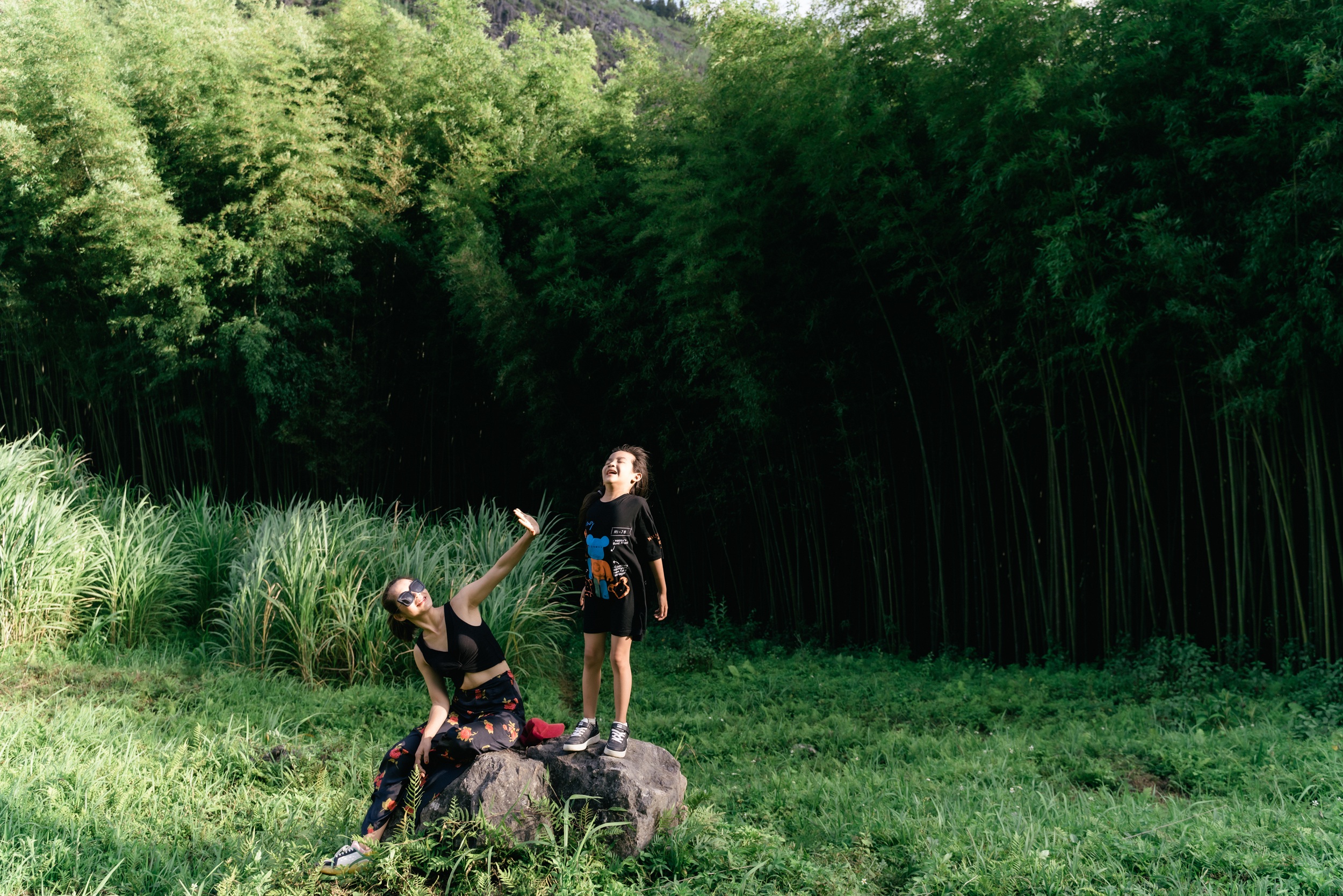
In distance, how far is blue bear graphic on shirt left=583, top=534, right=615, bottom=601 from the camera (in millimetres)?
2586

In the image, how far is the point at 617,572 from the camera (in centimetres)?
258

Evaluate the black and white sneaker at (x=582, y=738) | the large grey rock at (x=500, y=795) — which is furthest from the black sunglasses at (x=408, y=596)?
the black and white sneaker at (x=582, y=738)

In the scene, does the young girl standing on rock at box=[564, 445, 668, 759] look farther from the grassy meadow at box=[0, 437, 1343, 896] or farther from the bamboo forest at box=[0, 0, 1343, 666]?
the bamboo forest at box=[0, 0, 1343, 666]

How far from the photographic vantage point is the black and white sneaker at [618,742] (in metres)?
2.35

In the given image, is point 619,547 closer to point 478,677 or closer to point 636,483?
point 636,483

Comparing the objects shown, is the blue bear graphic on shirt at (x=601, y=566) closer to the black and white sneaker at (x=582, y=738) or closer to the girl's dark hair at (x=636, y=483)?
the girl's dark hair at (x=636, y=483)

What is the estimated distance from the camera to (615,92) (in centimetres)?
626

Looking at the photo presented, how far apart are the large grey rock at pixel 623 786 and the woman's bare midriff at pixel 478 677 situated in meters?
0.23

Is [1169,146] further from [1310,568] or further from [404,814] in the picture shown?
[404,814]

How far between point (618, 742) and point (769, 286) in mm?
3415

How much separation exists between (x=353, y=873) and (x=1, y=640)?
3.40 metres

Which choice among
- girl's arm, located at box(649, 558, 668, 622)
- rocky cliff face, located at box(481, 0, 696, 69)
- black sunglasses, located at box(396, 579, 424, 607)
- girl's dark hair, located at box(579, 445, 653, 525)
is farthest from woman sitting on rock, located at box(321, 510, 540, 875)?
rocky cliff face, located at box(481, 0, 696, 69)

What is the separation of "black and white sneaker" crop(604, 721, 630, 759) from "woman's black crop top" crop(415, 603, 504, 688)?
1.32 feet

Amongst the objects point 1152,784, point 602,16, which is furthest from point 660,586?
point 602,16
